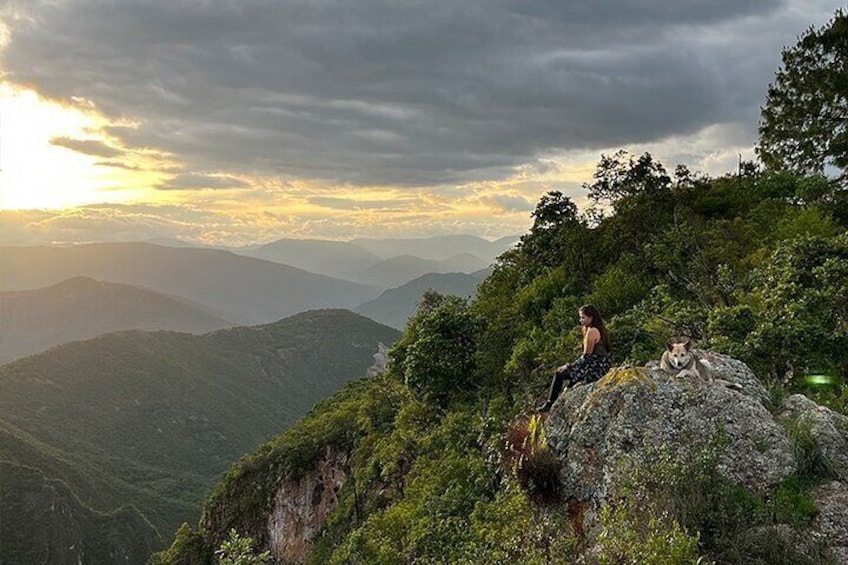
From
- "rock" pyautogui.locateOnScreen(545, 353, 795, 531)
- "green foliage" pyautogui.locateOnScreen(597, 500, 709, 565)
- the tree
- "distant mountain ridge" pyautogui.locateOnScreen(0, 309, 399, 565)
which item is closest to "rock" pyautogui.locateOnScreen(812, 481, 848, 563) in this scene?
"rock" pyautogui.locateOnScreen(545, 353, 795, 531)

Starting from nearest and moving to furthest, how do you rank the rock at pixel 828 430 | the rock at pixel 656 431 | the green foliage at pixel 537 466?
the rock at pixel 828 430 → the rock at pixel 656 431 → the green foliage at pixel 537 466

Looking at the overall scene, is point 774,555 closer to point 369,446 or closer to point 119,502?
point 369,446

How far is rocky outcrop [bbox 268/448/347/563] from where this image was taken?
3350 centimetres

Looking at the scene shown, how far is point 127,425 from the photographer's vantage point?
513 ft

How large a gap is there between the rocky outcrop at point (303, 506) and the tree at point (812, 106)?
29.4 m

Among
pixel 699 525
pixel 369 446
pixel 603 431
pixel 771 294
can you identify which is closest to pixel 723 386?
pixel 603 431

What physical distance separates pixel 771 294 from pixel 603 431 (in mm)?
8092

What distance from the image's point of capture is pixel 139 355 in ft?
622

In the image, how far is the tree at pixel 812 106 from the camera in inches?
1041

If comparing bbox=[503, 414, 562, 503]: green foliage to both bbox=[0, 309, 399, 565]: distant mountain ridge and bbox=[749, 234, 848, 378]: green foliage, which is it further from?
bbox=[0, 309, 399, 565]: distant mountain ridge

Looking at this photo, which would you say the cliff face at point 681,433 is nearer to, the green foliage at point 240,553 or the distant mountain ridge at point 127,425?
the green foliage at point 240,553

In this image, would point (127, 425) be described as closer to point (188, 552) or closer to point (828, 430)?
point (188, 552)

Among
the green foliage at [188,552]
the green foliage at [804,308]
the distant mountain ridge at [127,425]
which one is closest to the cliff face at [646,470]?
the green foliage at [804,308]

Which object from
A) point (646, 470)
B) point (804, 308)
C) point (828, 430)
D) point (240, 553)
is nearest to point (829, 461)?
point (828, 430)
